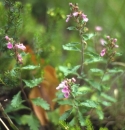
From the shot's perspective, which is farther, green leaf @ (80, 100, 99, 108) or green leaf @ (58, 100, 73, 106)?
green leaf @ (58, 100, 73, 106)

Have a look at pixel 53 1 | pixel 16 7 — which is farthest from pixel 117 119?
pixel 53 1

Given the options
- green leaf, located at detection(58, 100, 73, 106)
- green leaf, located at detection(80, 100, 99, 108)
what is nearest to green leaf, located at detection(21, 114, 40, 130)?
green leaf, located at detection(58, 100, 73, 106)

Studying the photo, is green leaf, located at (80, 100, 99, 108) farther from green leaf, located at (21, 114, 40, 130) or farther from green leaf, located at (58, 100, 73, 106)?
green leaf, located at (21, 114, 40, 130)

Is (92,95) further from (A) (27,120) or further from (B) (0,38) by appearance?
(B) (0,38)

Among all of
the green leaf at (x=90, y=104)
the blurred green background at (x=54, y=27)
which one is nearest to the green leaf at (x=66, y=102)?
the green leaf at (x=90, y=104)

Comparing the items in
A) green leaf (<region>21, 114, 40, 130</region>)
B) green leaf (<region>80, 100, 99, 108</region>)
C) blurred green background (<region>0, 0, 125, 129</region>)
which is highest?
blurred green background (<region>0, 0, 125, 129</region>)

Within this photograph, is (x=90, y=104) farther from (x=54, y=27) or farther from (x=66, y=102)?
(x=54, y=27)

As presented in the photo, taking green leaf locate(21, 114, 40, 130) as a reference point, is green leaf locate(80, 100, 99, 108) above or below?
below

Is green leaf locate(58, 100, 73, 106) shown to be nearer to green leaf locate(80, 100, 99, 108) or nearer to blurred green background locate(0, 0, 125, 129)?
green leaf locate(80, 100, 99, 108)
